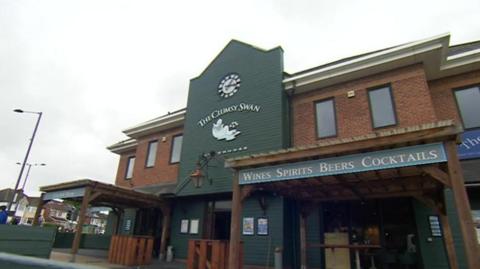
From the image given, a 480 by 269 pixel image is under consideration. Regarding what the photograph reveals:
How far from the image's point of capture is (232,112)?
13281 millimetres

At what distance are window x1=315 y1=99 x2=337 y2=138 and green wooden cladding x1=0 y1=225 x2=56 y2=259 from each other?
9160mm

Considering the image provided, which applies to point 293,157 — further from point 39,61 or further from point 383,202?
point 39,61

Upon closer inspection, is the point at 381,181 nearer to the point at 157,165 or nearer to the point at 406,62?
the point at 406,62

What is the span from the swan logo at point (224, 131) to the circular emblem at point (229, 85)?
1325 millimetres

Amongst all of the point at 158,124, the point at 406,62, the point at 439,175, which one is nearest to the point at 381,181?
the point at 439,175

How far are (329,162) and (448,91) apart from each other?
23.5 feet

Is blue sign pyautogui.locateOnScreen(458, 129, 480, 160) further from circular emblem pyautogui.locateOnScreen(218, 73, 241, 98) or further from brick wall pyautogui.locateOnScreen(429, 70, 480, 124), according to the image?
circular emblem pyautogui.locateOnScreen(218, 73, 241, 98)

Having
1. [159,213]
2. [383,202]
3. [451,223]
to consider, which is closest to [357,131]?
[383,202]

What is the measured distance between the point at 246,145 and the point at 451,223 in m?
7.05

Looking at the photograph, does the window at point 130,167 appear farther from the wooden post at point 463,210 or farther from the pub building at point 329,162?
the wooden post at point 463,210

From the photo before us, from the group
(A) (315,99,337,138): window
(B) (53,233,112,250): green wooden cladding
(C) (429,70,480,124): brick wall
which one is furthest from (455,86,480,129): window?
(B) (53,233,112,250): green wooden cladding

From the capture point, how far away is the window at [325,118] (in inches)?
452

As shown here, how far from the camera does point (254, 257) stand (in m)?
10.9

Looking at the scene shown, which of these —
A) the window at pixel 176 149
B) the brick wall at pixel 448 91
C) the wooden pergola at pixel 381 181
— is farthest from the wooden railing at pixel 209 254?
the brick wall at pixel 448 91
